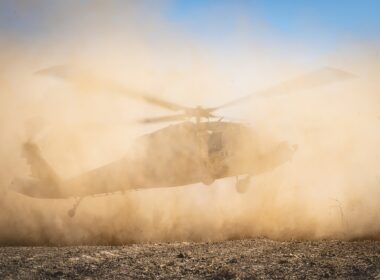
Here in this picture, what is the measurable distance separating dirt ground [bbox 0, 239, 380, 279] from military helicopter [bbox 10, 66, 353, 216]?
2313mm

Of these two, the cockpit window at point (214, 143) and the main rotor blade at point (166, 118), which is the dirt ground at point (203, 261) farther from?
the main rotor blade at point (166, 118)

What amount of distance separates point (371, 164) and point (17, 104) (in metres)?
13.9

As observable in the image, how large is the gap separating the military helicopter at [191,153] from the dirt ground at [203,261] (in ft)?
7.59

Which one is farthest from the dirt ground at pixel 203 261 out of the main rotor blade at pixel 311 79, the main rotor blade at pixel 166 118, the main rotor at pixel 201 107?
the main rotor blade at pixel 311 79

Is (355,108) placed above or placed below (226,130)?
above

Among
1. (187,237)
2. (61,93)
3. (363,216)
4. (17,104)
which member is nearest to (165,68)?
(61,93)

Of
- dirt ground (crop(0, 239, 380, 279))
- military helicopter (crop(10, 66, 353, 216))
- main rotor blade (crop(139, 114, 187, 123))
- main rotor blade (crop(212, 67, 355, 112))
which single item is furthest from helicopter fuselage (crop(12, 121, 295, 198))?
dirt ground (crop(0, 239, 380, 279))

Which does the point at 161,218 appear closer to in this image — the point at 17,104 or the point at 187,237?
the point at 187,237

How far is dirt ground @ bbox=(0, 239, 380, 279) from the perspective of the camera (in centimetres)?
864

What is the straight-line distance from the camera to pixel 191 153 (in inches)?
508

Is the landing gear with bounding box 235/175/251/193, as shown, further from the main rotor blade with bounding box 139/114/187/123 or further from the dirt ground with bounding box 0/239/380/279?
the main rotor blade with bounding box 139/114/187/123

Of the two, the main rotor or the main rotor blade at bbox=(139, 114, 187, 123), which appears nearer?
the main rotor blade at bbox=(139, 114, 187, 123)

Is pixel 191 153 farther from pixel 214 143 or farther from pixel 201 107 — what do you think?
pixel 201 107

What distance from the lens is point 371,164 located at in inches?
712
